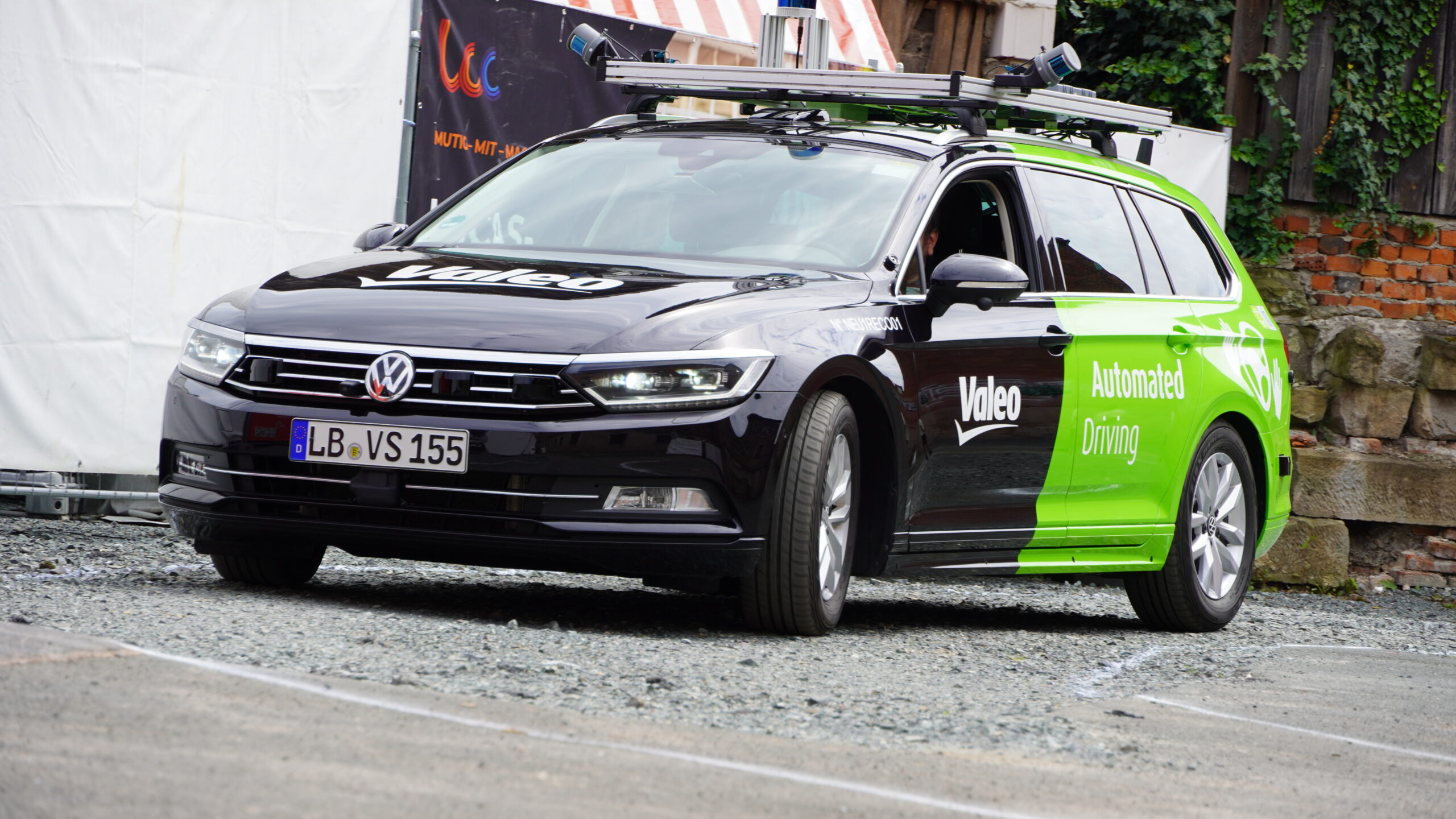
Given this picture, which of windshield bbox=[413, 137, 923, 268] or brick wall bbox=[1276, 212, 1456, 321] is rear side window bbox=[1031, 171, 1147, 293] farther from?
brick wall bbox=[1276, 212, 1456, 321]

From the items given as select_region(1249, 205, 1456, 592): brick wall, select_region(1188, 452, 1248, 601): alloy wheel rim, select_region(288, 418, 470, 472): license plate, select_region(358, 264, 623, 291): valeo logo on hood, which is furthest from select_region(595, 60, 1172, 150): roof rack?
select_region(1249, 205, 1456, 592): brick wall

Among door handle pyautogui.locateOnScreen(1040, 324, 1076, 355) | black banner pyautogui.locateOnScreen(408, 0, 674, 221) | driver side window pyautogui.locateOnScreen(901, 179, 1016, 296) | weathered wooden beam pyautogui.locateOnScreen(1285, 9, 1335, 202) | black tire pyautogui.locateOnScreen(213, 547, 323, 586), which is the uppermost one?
weathered wooden beam pyautogui.locateOnScreen(1285, 9, 1335, 202)

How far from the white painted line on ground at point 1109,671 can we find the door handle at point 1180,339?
120cm

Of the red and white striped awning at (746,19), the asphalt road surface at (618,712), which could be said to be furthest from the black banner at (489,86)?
the asphalt road surface at (618,712)

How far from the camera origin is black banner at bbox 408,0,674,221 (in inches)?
403

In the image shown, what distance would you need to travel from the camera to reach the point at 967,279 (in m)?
6.93

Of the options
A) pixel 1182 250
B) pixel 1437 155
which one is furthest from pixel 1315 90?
pixel 1182 250

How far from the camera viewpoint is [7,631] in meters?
5.07

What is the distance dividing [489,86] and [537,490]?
4.88 meters

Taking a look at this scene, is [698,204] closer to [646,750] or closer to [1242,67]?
[646,750]

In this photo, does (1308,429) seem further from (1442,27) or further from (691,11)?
(691,11)

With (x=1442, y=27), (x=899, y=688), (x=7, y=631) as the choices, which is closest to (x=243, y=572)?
(x=7, y=631)

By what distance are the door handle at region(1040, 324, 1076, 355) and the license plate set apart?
2.45 metres

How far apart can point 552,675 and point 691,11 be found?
849 cm
